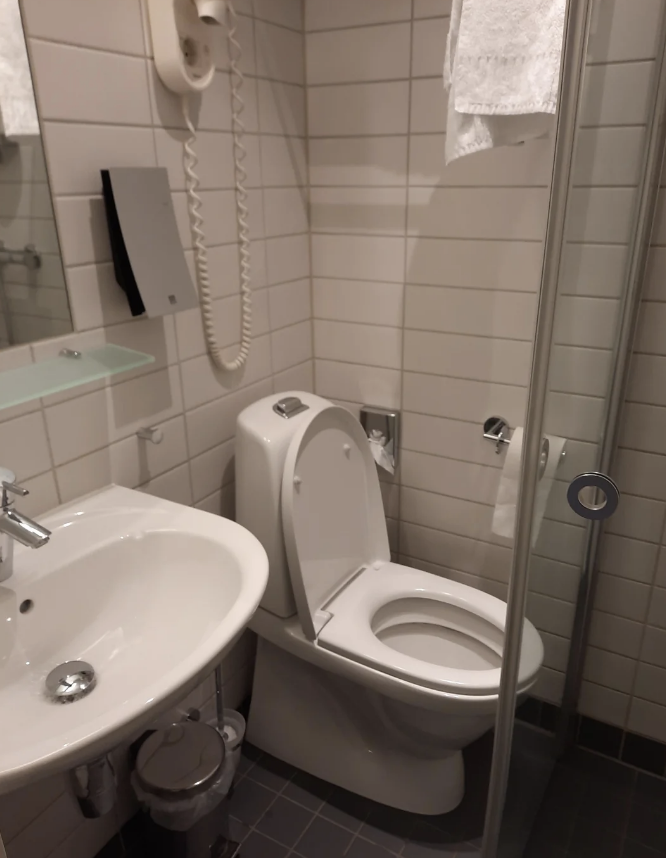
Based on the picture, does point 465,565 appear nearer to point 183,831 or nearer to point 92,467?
point 183,831

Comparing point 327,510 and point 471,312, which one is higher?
point 471,312

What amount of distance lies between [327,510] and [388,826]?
74cm

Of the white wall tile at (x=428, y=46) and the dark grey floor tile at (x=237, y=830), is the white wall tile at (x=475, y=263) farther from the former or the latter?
the dark grey floor tile at (x=237, y=830)

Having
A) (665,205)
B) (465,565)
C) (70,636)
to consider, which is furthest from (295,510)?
(665,205)

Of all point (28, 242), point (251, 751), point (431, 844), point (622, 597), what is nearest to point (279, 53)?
point (28, 242)

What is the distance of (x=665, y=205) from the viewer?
1.22 meters

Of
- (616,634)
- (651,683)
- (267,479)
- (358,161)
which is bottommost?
(651,683)

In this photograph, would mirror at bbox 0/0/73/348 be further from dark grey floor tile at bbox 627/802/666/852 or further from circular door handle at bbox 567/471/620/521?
dark grey floor tile at bbox 627/802/666/852

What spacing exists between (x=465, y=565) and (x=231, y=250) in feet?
3.32

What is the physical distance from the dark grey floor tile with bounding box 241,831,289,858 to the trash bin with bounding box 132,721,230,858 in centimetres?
6

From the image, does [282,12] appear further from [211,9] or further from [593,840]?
[593,840]

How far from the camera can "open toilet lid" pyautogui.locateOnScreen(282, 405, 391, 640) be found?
137 centimetres

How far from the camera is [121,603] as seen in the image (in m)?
1.09

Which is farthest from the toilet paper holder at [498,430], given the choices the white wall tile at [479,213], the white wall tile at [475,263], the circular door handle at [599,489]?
the circular door handle at [599,489]
